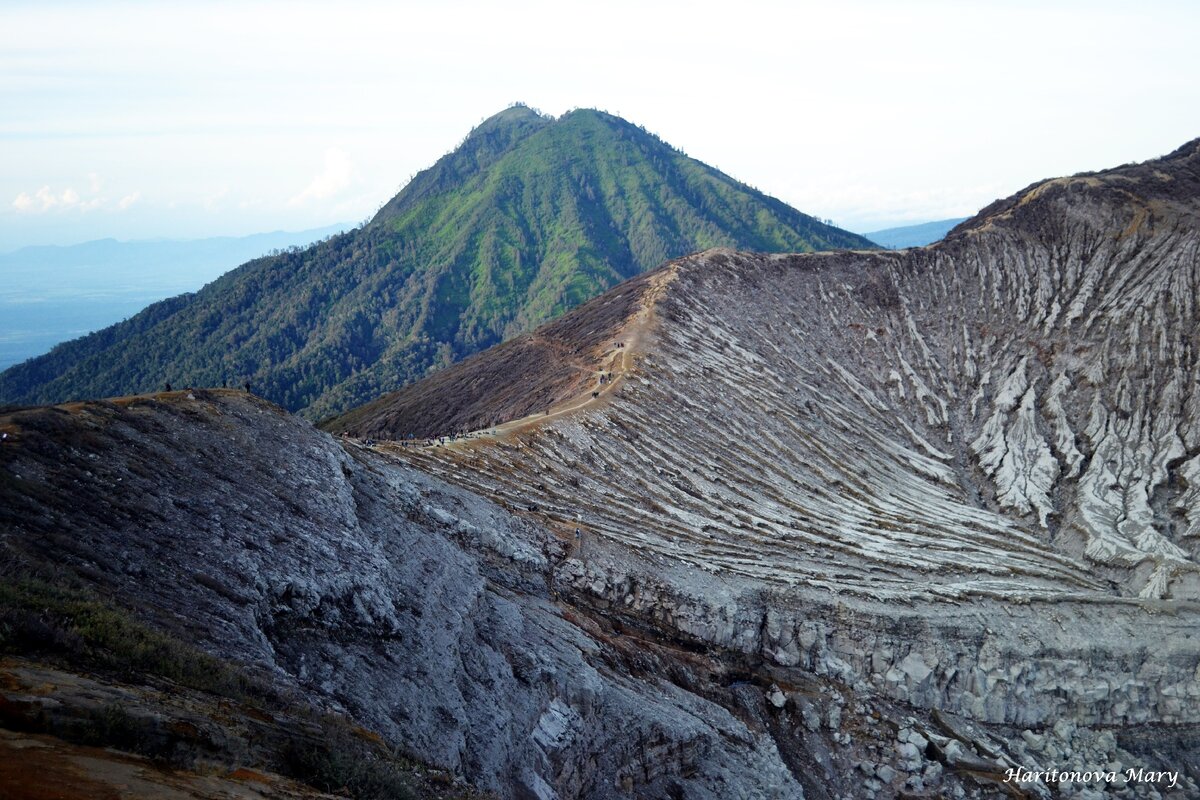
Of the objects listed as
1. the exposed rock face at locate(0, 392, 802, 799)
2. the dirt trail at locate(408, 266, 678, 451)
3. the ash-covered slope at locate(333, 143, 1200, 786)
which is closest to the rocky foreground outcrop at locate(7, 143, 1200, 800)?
the exposed rock face at locate(0, 392, 802, 799)

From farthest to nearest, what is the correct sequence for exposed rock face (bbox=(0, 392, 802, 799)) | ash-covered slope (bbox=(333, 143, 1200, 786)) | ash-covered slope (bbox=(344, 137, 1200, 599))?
ash-covered slope (bbox=(344, 137, 1200, 599)) → ash-covered slope (bbox=(333, 143, 1200, 786)) → exposed rock face (bbox=(0, 392, 802, 799))

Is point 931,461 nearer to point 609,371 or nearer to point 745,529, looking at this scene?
point 745,529

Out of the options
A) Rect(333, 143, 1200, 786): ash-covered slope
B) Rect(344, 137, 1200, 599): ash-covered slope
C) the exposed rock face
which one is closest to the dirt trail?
Rect(333, 143, 1200, 786): ash-covered slope

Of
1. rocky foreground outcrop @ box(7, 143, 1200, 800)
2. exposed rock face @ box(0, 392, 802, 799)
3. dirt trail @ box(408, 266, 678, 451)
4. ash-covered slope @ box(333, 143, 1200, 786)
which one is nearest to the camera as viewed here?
exposed rock face @ box(0, 392, 802, 799)

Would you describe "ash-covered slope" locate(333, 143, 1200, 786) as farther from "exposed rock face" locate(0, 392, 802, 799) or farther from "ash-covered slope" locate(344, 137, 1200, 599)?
"exposed rock face" locate(0, 392, 802, 799)

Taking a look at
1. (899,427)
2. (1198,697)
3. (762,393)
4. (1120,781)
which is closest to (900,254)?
(899,427)

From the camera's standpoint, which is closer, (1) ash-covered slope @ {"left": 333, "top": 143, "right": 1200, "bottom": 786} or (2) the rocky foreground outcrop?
(2) the rocky foreground outcrop

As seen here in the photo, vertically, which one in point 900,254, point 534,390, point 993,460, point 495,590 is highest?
point 900,254

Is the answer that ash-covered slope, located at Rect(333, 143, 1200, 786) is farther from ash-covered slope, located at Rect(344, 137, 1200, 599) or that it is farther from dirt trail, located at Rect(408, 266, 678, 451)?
dirt trail, located at Rect(408, 266, 678, 451)

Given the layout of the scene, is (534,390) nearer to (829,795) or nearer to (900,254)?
(829,795)
